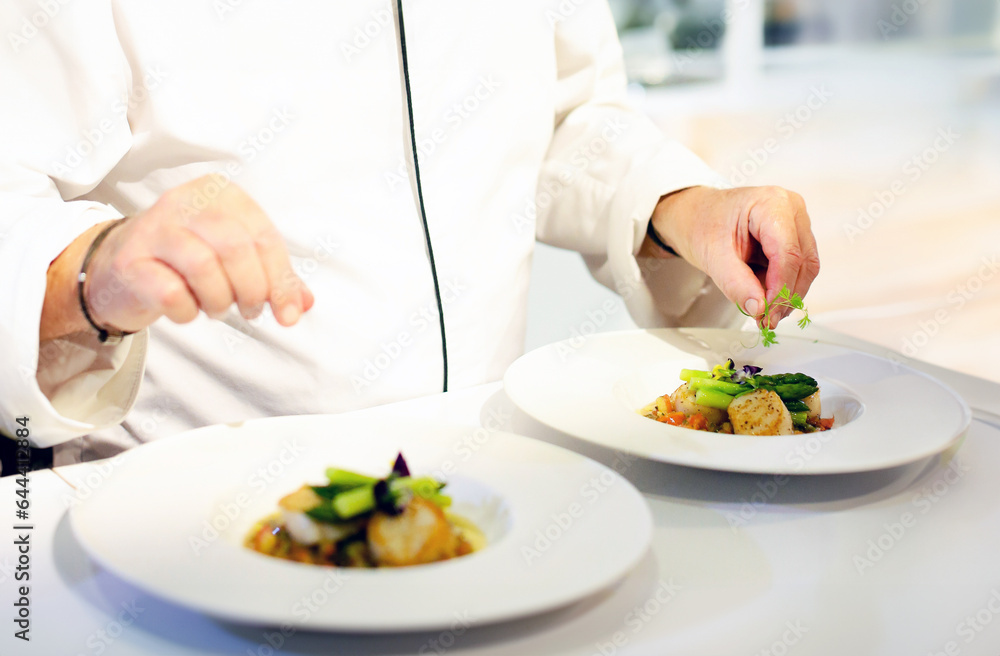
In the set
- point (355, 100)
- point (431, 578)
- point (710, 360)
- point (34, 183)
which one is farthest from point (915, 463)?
point (34, 183)

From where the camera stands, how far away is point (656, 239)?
1.20 meters

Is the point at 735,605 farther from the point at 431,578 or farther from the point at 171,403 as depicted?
the point at 171,403

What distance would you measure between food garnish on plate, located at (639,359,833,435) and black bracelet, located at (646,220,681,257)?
31 cm

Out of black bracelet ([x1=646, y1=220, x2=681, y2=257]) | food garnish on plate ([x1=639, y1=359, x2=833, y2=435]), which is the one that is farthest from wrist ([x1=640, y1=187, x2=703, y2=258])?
food garnish on plate ([x1=639, y1=359, x2=833, y2=435])

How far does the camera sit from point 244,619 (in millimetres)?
463

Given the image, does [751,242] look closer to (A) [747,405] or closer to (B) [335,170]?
(A) [747,405]

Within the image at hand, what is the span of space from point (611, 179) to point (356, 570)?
2.79ft

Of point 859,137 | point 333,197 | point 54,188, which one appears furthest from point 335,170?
point 859,137

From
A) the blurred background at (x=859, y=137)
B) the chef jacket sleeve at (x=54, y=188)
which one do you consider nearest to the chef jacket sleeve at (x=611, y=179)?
the chef jacket sleeve at (x=54, y=188)

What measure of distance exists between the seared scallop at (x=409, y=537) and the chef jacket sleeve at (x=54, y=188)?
32cm

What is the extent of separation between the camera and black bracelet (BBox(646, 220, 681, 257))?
1185 millimetres

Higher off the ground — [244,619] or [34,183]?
[34,183]

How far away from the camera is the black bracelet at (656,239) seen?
118cm

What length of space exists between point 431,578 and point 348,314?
61cm
